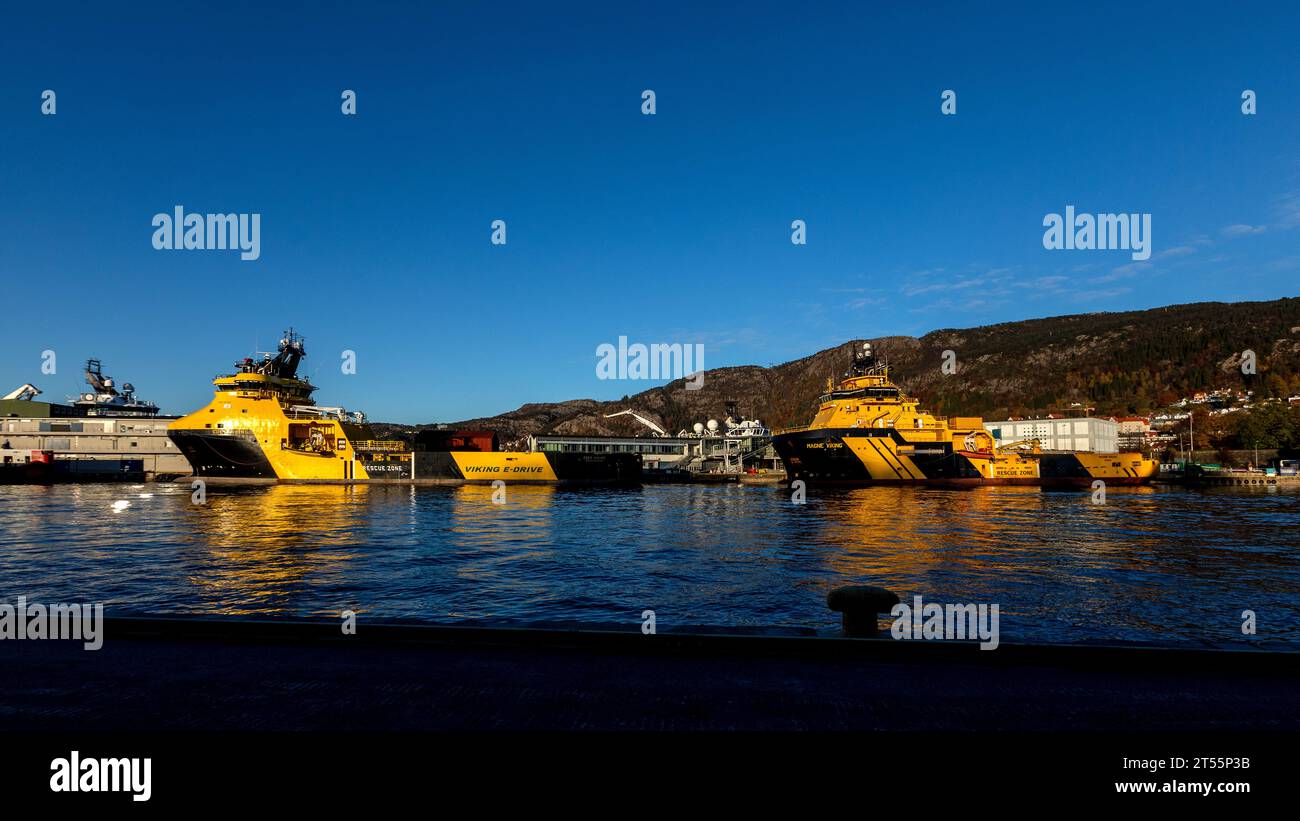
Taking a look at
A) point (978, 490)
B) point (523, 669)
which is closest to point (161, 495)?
point (523, 669)

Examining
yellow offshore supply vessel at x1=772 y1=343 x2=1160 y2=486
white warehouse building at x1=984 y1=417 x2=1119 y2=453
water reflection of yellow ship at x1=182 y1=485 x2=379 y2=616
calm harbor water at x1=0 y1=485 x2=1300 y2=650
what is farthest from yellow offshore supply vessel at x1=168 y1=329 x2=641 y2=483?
white warehouse building at x1=984 y1=417 x2=1119 y2=453

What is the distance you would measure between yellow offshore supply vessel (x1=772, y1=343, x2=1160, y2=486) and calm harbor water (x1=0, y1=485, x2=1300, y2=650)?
2812cm

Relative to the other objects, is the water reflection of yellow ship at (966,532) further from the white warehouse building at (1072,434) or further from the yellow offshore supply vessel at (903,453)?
the white warehouse building at (1072,434)

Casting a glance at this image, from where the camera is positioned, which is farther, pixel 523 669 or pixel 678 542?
pixel 678 542

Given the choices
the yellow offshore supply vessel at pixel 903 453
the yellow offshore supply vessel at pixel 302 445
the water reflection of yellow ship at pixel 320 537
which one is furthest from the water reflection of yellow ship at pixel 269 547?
the yellow offshore supply vessel at pixel 903 453

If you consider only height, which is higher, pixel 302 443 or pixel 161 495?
pixel 302 443

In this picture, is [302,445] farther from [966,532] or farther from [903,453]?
[966,532]

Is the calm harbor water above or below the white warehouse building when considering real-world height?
below

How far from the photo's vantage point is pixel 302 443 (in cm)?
7806

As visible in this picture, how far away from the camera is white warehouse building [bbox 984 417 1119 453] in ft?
441

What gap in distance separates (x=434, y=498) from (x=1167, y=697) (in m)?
58.8

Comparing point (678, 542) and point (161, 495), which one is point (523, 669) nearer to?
point (678, 542)

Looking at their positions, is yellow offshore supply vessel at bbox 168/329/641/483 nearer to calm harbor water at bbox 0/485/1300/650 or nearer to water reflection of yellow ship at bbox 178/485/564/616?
water reflection of yellow ship at bbox 178/485/564/616
